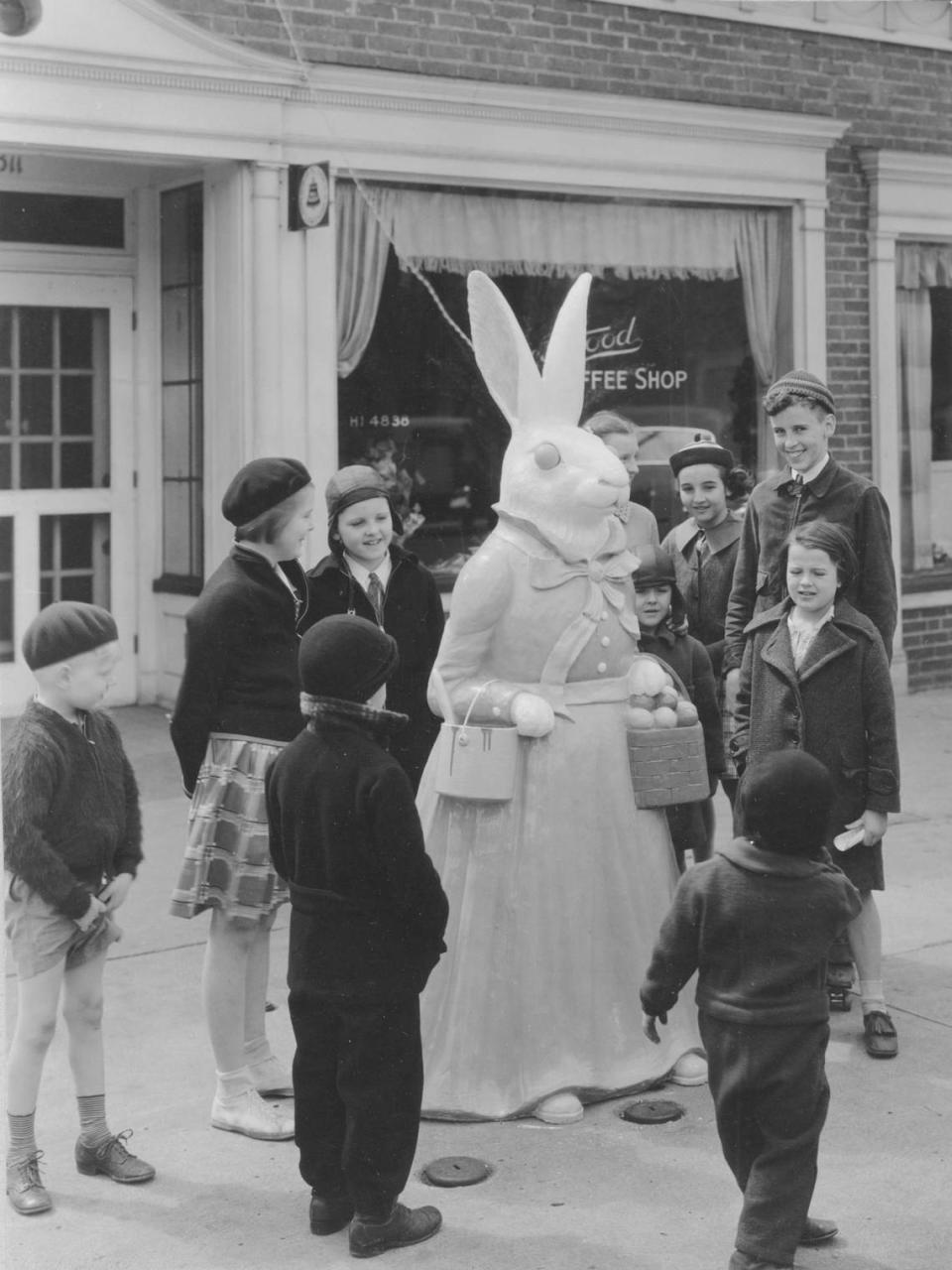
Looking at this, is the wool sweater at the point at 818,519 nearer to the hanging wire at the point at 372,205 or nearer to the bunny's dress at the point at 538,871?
the bunny's dress at the point at 538,871

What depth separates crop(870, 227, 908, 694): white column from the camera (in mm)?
11195

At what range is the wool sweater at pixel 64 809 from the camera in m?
3.84

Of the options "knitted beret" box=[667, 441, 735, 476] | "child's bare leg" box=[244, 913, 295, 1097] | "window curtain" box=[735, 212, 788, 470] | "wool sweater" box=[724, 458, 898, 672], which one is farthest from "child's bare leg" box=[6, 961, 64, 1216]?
"window curtain" box=[735, 212, 788, 470]

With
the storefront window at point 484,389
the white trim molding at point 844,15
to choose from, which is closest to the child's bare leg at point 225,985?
the storefront window at point 484,389

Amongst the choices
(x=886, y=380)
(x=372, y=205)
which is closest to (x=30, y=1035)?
(x=372, y=205)

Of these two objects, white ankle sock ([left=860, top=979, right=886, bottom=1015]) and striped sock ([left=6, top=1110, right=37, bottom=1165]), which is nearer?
striped sock ([left=6, top=1110, right=37, bottom=1165])

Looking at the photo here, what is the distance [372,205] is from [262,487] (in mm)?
5245

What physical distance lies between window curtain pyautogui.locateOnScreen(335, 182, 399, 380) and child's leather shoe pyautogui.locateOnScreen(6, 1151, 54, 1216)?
5.90 m

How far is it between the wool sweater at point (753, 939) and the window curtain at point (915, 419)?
27.5 ft

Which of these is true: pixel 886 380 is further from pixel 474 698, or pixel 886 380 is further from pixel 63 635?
pixel 63 635

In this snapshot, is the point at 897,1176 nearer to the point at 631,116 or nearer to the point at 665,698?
the point at 665,698

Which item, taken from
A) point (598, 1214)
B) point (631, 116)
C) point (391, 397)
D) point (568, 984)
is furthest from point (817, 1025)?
point (631, 116)

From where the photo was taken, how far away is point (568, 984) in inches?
178

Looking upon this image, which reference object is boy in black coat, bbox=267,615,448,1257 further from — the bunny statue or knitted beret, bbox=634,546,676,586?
knitted beret, bbox=634,546,676,586
